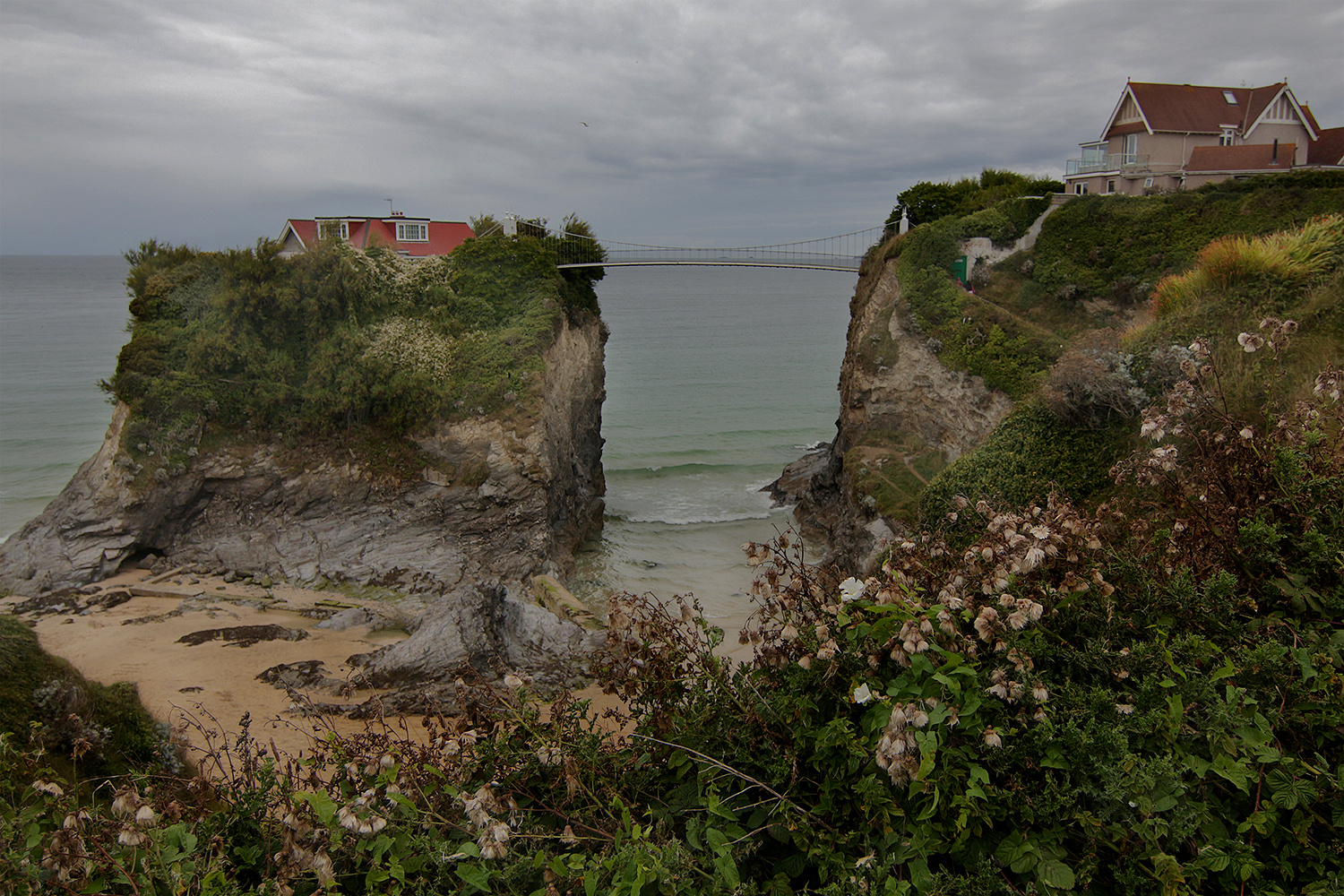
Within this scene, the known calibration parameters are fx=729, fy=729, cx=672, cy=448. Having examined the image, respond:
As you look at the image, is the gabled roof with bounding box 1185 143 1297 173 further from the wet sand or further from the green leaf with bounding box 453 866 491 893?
the green leaf with bounding box 453 866 491 893

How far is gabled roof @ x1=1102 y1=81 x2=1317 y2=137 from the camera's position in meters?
33.2

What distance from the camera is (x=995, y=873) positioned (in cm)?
343

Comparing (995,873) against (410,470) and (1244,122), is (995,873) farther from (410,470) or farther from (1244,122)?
(1244,122)

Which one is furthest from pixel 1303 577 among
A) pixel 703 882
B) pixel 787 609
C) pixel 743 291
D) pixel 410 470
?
pixel 743 291

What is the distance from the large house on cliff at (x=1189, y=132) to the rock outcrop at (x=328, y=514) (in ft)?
96.3

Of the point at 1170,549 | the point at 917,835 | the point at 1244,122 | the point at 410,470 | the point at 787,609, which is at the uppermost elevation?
the point at 1244,122

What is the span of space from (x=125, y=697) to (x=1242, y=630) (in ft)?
54.6

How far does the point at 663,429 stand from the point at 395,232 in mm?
20906

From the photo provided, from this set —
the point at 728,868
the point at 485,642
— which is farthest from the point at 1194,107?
the point at 728,868

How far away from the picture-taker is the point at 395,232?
33.1m

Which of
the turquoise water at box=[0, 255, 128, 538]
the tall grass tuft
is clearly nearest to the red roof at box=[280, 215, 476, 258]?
the turquoise water at box=[0, 255, 128, 538]

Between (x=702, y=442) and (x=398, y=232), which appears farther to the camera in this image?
(x=702, y=442)

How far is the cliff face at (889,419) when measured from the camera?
2300cm

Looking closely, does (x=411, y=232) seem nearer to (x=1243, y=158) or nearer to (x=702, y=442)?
(x=702, y=442)
